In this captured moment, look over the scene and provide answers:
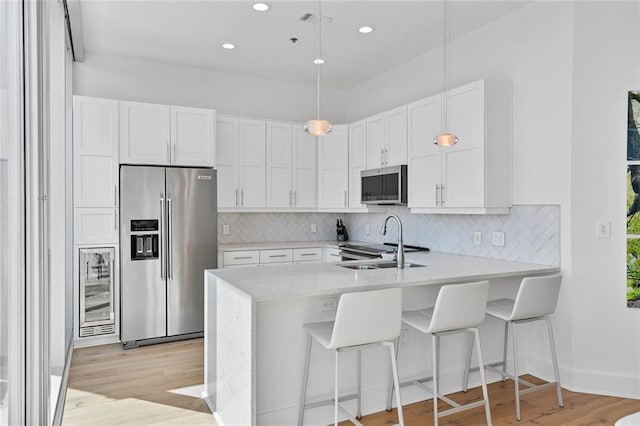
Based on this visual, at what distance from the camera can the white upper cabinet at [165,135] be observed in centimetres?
Answer: 424

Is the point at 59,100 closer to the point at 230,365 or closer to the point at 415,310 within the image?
the point at 230,365

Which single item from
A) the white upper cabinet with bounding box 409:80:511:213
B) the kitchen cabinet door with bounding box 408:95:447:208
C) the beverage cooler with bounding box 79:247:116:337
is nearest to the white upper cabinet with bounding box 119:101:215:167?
the beverage cooler with bounding box 79:247:116:337

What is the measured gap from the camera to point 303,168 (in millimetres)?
5340

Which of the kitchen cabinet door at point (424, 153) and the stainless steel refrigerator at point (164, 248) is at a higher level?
the kitchen cabinet door at point (424, 153)

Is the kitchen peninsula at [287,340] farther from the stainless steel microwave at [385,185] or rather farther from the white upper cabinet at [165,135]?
the white upper cabinet at [165,135]

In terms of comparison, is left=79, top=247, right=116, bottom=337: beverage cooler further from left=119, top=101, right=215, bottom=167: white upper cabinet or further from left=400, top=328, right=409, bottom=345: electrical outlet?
left=400, top=328, right=409, bottom=345: electrical outlet

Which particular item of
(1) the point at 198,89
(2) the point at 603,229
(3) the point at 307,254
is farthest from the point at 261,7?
(2) the point at 603,229

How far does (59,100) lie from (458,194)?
3316mm

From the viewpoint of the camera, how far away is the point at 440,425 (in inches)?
104

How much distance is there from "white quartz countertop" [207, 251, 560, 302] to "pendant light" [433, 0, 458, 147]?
90 centimetres

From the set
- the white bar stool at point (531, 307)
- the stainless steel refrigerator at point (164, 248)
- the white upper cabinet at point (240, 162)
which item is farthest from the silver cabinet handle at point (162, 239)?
the white bar stool at point (531, 307)

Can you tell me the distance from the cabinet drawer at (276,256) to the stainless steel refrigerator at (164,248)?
58 cm

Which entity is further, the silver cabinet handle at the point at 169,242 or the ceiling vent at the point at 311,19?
the silver cabinet handle at the point at 169,242

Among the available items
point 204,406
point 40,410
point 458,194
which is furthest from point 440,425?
point 40,410
